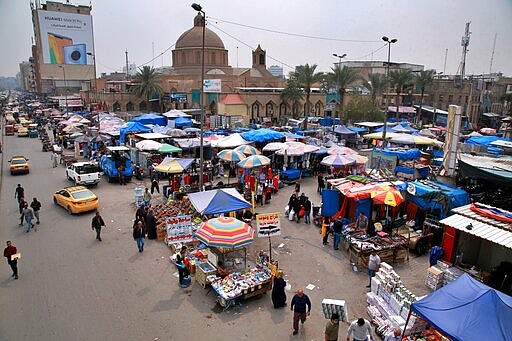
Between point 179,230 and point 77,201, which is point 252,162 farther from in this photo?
point 77,201

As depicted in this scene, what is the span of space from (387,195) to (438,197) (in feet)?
6.59

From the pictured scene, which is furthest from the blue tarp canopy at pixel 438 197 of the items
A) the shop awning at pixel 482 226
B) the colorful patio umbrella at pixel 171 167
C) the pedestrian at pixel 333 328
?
the colorful patio umbrella at pixel 171 167

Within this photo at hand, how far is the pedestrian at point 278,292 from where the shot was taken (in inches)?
366

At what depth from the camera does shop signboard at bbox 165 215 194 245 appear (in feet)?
42.4

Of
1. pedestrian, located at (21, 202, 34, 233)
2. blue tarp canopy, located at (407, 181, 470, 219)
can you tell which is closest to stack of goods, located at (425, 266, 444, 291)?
blue tarp canopy, located at (407, 181, 470, 219)

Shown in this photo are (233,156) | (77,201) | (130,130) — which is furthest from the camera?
(130,130)

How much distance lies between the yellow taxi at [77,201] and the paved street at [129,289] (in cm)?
55

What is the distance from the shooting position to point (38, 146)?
126 feet

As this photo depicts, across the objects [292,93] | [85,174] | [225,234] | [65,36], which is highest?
[65,36]

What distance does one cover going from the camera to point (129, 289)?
10.4m

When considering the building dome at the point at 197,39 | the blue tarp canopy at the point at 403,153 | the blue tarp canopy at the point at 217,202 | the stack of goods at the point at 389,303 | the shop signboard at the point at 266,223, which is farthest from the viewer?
the building dome at the point at 197,39

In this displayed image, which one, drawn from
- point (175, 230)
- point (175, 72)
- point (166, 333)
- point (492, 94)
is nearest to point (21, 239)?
point (175, 230)

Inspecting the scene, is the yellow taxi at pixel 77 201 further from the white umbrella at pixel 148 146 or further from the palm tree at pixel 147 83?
the palm tree at pixel 147 83

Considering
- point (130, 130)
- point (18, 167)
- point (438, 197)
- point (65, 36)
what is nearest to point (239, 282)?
point (438, 197)
